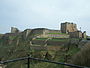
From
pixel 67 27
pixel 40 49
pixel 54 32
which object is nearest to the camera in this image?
pixel 40 49

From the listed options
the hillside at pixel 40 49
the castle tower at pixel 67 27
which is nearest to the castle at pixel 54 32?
the castle tower at pixel 67 27

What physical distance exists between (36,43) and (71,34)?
891 cm

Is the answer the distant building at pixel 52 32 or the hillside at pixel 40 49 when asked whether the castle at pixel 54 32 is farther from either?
the hillside at pixel 40 49

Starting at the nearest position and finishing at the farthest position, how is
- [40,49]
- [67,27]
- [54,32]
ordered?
[40,49], [67,27], [54,32]

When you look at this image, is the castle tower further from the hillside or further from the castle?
the hillside

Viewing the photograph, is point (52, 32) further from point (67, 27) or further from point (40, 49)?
point (40, 49)

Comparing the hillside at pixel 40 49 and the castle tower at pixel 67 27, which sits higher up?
the castle tower at pixel 67 27

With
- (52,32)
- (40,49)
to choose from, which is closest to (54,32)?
(52,32)

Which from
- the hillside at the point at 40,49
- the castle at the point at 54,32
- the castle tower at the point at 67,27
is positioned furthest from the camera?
the castle tower at the point at 67,27

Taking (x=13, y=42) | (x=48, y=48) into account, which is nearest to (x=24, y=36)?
(x=13, y=42)

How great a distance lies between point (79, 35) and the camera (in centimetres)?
3284

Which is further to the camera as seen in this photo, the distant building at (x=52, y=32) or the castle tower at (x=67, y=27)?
the castle tower at (x=67, y=27)

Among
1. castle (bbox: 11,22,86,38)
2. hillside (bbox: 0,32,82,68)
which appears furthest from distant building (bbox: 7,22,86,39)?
hillside (bbox: 0,32,82,68)

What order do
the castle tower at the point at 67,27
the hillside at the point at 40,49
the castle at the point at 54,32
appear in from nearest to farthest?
the hillside at the point at 40,49
the castle at the point at 54,32
the castle tower at the point at 67,27
